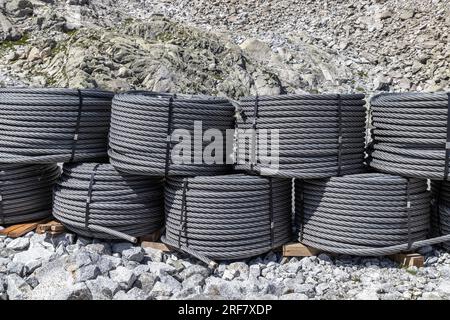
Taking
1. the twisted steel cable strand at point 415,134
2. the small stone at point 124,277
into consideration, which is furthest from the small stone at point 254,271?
the twisted steel cable strand at point 415,134

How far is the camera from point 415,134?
12.5 ft

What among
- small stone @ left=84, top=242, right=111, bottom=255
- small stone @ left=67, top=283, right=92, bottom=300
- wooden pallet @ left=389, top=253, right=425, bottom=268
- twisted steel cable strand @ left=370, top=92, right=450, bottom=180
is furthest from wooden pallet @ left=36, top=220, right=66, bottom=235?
wooden pallet @ left=389, top=253, right=425, bottom=268

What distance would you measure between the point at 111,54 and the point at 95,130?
7.91 m

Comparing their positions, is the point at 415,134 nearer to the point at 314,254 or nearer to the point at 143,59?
the point at 314,254

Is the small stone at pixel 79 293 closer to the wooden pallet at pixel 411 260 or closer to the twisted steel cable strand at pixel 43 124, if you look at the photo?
the twisted steel cable strand at pixel 43 124

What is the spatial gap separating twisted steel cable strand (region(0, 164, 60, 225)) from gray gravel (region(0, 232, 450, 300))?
31 cm

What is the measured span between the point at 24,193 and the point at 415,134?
3683 millimetres

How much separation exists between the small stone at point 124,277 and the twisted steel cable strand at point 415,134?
2.35m

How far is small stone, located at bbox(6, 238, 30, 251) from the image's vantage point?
4.19 m

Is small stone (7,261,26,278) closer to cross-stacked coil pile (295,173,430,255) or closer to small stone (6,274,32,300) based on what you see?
small stone (6,274,32,300)

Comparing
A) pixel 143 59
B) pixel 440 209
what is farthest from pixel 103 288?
pixel 143 59

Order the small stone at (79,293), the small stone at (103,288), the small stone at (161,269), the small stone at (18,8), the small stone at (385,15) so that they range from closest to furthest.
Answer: the small stone at (79,293) < the small stone at (103,288) < the small stone at (161,269) < the small stone at (18,8) < the small stone at (385,15)

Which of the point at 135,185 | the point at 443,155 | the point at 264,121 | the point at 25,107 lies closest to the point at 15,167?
the point at 25,107

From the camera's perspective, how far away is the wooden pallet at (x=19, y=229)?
14.2 feet
